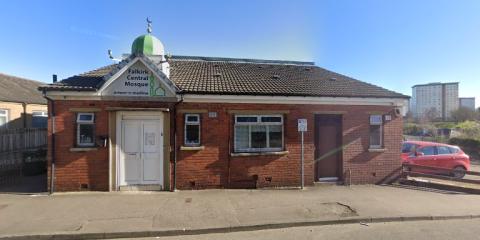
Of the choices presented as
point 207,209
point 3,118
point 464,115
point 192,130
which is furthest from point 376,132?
point 464,115

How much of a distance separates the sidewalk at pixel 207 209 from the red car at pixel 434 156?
10.4 ft

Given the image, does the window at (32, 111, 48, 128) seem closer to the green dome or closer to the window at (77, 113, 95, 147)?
the green dome

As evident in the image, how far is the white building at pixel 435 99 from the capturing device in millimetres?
75188

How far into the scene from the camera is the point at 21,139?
584 inches

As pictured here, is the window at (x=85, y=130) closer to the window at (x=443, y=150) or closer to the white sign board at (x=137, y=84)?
the white sign board at (x=137, y=84)

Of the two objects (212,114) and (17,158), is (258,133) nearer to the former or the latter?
(212,114)

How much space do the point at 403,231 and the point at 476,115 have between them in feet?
A: 206

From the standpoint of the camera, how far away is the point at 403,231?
22.4 ft

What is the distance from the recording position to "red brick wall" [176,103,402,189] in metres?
10.3

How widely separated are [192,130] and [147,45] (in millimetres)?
3870

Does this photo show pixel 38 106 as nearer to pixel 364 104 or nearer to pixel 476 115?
pixel 364 104

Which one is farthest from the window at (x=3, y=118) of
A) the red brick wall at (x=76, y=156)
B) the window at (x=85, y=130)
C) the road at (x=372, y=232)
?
the road at (x=372, y=232)

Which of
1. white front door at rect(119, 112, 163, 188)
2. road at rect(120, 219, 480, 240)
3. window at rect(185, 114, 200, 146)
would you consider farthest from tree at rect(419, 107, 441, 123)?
white front door at rect(119, 112, 163, 188)

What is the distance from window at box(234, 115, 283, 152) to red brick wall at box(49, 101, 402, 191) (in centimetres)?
25
